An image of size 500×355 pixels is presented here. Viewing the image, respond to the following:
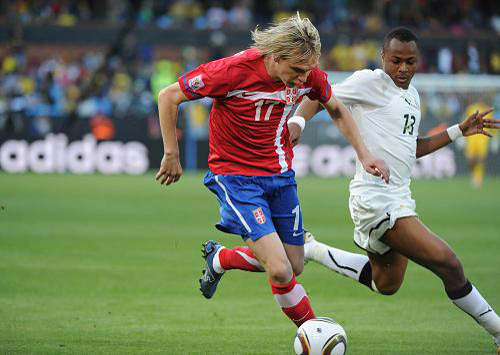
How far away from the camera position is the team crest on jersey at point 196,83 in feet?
20.2

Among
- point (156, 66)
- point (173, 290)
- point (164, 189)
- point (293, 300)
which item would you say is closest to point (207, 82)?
point (293, 300)

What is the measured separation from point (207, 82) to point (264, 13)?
26431mm

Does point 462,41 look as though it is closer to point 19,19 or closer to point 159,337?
point 19,19

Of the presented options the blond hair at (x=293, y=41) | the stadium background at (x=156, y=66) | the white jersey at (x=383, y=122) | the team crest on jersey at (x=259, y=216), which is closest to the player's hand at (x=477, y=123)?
the white jersey at (x=383, y=122)

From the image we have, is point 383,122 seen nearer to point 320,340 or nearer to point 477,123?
point 477,123

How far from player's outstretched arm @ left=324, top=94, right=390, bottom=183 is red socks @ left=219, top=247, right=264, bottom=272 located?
48.9 inches

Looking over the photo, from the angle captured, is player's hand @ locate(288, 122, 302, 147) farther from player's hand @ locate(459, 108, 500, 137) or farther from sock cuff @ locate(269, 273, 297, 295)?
player's hand @ locate(459, 108, 500, 137)

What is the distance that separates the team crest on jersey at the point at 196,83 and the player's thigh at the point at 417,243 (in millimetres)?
1816

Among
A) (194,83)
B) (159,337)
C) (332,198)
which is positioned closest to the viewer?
(194,83)

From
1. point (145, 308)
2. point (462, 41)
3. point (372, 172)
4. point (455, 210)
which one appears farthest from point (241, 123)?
point (462, 41)

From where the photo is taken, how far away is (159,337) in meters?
6.91

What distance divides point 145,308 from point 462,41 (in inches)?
985

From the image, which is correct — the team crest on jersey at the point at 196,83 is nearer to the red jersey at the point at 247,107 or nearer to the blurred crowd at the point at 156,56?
the red jersey at the point at 247,107

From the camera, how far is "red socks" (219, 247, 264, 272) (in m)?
7.14
